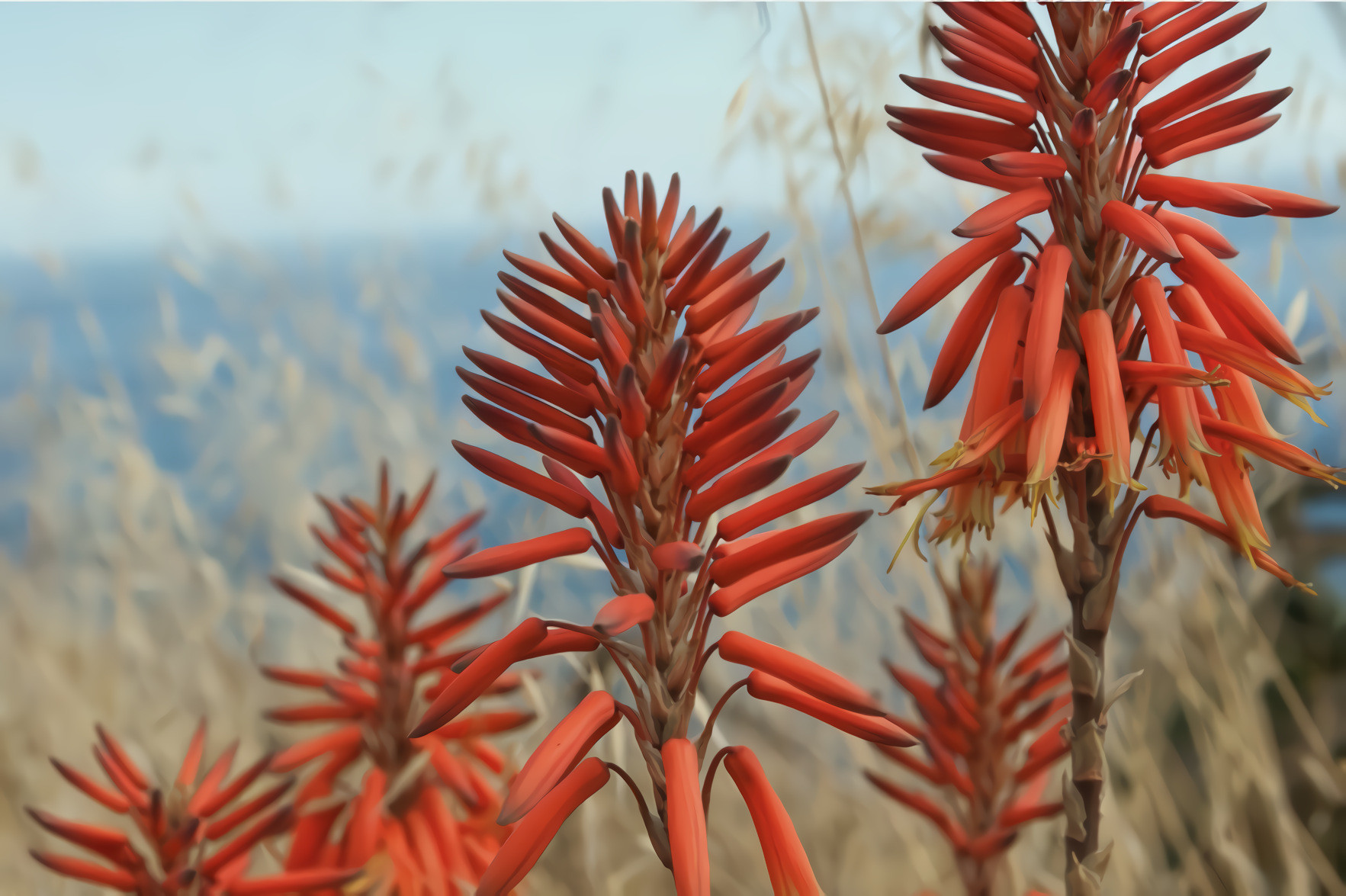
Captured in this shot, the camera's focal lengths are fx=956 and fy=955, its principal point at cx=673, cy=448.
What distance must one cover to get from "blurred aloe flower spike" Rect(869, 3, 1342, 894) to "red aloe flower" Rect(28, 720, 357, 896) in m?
0.39

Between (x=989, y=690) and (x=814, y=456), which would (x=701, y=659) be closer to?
(x=989, y=690)

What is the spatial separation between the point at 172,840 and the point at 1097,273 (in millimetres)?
588

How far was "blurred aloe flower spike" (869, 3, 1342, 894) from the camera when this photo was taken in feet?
1.56

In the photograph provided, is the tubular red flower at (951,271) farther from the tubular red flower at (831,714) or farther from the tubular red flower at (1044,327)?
the tubular red flower at (831,714)

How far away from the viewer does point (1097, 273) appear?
1.63 feet

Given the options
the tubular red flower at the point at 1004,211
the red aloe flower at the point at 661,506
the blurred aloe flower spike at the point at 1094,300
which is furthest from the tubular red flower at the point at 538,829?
the tubular red flower at the point at 1004,211

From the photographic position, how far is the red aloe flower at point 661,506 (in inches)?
14.7

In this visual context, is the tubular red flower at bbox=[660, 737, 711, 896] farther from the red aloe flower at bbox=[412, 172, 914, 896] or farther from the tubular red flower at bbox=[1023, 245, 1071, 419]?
the tubular red flower at bbox=[1023, 245, 1071, 419]

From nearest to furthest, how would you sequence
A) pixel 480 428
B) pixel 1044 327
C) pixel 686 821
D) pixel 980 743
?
1. pixel 686 821
2. pixel 1044 327
3. pixel 980 743
4. pixel 480 428

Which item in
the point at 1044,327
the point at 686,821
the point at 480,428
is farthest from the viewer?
the point at 480,428

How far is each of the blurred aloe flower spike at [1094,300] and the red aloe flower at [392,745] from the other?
0.35m

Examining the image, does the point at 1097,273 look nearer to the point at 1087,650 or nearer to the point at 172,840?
the point at 1087,650

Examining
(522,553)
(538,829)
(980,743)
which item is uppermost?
(522,553)

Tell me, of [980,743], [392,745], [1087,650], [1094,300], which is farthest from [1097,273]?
[392,745]
